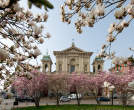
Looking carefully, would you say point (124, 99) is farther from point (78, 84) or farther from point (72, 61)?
point (72, 61)

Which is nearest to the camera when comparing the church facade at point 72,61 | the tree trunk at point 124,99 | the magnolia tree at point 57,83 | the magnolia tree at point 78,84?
the tree trunk at point 124,99

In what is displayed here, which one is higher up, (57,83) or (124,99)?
(57,83)

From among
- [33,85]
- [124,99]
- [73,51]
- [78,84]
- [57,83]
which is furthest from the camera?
[73,51]

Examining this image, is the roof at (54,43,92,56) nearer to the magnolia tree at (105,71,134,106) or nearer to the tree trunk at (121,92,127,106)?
the magnolia tree at (105,71,134,106)

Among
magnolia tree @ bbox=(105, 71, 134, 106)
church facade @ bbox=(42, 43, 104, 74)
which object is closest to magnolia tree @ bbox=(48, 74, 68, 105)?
magnolia tree @ bbox=(105, 71, 134, 106)

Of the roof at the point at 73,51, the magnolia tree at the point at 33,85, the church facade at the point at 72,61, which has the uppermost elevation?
the roof at the point at 73,51

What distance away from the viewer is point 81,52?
166 ft

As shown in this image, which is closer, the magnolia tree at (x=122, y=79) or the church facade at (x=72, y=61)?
the magnolia tree at (x=122, y=79)

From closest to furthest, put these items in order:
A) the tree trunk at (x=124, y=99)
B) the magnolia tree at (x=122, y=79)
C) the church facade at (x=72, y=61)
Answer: the tree trunk at (x=124, y=99) → the magnolia tree at (x=122, y=79) → the church facade at (x=72, y=61)

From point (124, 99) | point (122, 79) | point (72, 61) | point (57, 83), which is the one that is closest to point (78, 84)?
point (57, 83)

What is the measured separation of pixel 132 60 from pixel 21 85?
969 inches

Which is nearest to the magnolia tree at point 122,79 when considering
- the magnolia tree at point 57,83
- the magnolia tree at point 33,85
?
the magnolia tree at point 57,83

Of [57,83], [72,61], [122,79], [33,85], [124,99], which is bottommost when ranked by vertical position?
[124,99]

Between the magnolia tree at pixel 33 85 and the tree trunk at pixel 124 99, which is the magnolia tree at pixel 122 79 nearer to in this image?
the tree trunk at pixel 124 99
